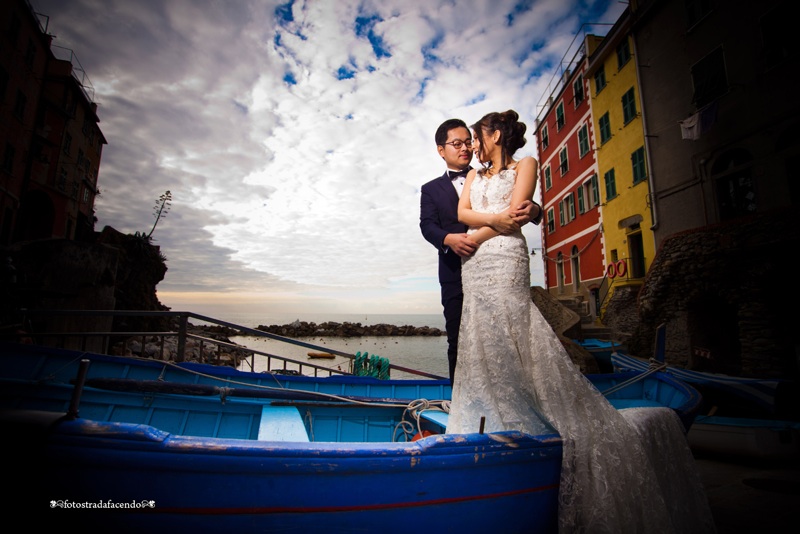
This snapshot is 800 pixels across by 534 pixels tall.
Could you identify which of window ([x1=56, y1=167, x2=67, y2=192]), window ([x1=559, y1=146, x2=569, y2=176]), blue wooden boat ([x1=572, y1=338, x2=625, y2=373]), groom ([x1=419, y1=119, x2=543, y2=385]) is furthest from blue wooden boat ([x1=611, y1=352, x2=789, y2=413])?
window ([x1=56, y1=167, x2=67, y2=192])

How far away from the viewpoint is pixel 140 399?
9.71 feet

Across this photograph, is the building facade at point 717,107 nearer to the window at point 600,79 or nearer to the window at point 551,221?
the window at point 600,79

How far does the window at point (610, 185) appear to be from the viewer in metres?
14.7

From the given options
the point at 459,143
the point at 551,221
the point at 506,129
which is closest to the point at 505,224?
the point at 506,129

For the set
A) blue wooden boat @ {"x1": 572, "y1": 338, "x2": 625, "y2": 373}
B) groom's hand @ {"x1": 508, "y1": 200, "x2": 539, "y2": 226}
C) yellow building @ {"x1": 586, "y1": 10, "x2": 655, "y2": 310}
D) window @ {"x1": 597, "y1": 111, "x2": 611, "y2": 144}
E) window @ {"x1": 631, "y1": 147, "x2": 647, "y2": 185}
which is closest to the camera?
groom's hand @ {"x1": 508, "y1": 200, "x2": 539, "y2": 226}

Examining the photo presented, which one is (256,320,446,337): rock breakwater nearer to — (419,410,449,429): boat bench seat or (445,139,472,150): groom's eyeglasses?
(419,410,449,429): boat bench seat

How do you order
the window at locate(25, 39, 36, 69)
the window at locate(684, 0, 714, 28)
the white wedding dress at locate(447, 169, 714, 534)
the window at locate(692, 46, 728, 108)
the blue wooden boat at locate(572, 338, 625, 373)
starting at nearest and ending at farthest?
1. the white wedding dress at locate(447, 169, 714, 534)
2. the window at locate(692, 46, 728, 108)
3. the window at locate(684, 0, 714, 28)
4. the blue wooden boat at locate(572, 338, 625, 373)
5. the window at locate(25, 39, 36, 69)

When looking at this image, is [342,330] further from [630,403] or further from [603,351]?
[630,403]

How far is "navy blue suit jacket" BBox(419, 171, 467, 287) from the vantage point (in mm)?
2574

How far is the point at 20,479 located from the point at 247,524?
2.86ft

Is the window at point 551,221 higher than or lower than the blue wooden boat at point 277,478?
higher

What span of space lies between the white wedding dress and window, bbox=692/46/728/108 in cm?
1294

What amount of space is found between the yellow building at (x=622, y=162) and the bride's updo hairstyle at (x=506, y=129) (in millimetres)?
13304

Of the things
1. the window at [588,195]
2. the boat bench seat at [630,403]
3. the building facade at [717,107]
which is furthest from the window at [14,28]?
the window at [588,195]
